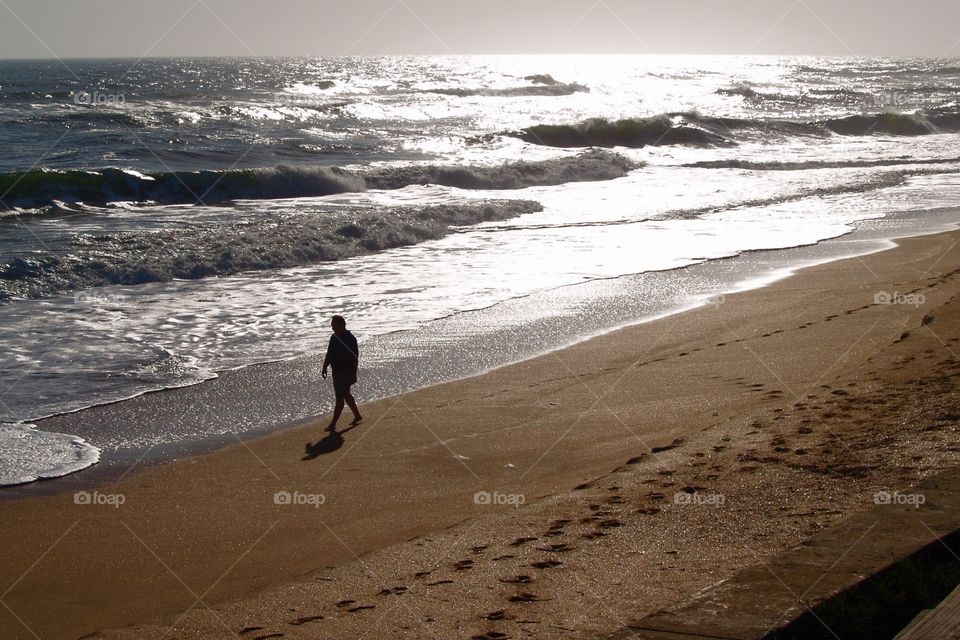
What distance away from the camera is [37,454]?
716 cm

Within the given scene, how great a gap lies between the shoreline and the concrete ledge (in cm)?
537

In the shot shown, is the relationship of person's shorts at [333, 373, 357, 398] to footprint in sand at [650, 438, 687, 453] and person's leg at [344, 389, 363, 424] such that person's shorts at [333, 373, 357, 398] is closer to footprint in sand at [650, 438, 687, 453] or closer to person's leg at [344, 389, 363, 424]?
person's leg at [344, 389, 363, 424]

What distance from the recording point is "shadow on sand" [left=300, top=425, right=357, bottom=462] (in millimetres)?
7168

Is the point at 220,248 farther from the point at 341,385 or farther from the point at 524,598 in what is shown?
the point at 524,598

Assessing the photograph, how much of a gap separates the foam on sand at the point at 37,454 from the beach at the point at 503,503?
A: 0.45 metres

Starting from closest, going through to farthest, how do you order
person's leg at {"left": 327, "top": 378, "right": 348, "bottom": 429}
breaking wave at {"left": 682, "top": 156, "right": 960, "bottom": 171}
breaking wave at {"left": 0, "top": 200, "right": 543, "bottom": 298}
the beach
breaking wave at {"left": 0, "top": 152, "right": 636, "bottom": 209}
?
the beach, person's leg at {"left": 327, "top": 378, "right": 348, "bottom": 429}, breaking wave at {"left": 0, "top": 200, "right": 543, "bottom": 298}, breaking wave at {"left": 0, "top": 152, "right": 636, "bottom": 209}, breaking wave at {"left": 682, "top": 156, "right": 960, "bottom": 171}

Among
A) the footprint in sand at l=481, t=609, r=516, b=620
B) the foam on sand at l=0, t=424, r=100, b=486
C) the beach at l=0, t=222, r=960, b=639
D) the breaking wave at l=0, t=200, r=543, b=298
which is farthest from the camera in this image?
the breaking wave at l=0, t=200, r=543, b=298

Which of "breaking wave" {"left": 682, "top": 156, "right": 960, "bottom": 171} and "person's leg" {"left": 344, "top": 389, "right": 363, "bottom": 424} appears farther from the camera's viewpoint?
"breaking wave" {"left": 682, "top": 156, "right": 960, "bottom": 171}

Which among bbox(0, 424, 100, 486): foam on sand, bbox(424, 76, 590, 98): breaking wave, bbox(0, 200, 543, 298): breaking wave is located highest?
bbox(424, 76, 590, 98): breaking wave

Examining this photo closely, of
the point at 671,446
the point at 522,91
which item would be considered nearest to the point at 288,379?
the point at 671,446

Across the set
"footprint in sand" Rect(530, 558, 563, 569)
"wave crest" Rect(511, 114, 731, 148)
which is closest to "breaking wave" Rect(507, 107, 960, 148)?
"wave crest" Rect(511, 114, 731, 148)

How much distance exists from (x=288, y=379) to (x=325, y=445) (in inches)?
77.8

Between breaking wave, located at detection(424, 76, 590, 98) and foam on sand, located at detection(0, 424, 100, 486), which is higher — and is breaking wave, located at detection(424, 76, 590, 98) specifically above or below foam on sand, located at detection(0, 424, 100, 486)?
above

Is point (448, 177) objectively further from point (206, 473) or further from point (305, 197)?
point (206, 473)
